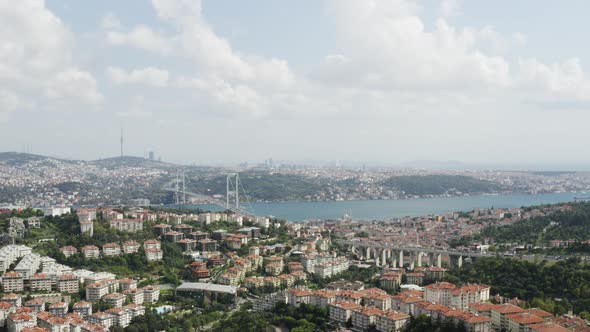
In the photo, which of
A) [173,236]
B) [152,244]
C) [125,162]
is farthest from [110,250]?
[125,162]

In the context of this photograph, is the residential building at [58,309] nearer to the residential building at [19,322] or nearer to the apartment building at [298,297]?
the residential building at [19,322]

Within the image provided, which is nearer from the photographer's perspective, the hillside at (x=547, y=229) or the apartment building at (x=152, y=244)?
the apartment building at (x=152, y=244)

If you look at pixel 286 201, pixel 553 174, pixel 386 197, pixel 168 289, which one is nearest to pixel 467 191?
pixel 386 197

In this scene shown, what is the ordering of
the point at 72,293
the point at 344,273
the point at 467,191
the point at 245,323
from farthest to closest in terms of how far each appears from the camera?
the point at 467,191
the point at 344,273
the point at 72,293
the point at 245,323

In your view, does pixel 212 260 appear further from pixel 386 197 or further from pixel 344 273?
pixel 386 197

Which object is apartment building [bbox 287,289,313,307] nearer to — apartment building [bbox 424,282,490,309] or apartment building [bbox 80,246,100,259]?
apartment building [bbox 424,282,490,309]

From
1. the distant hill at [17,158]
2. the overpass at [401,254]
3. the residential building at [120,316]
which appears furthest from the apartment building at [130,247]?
the distant hill at [17,158]
